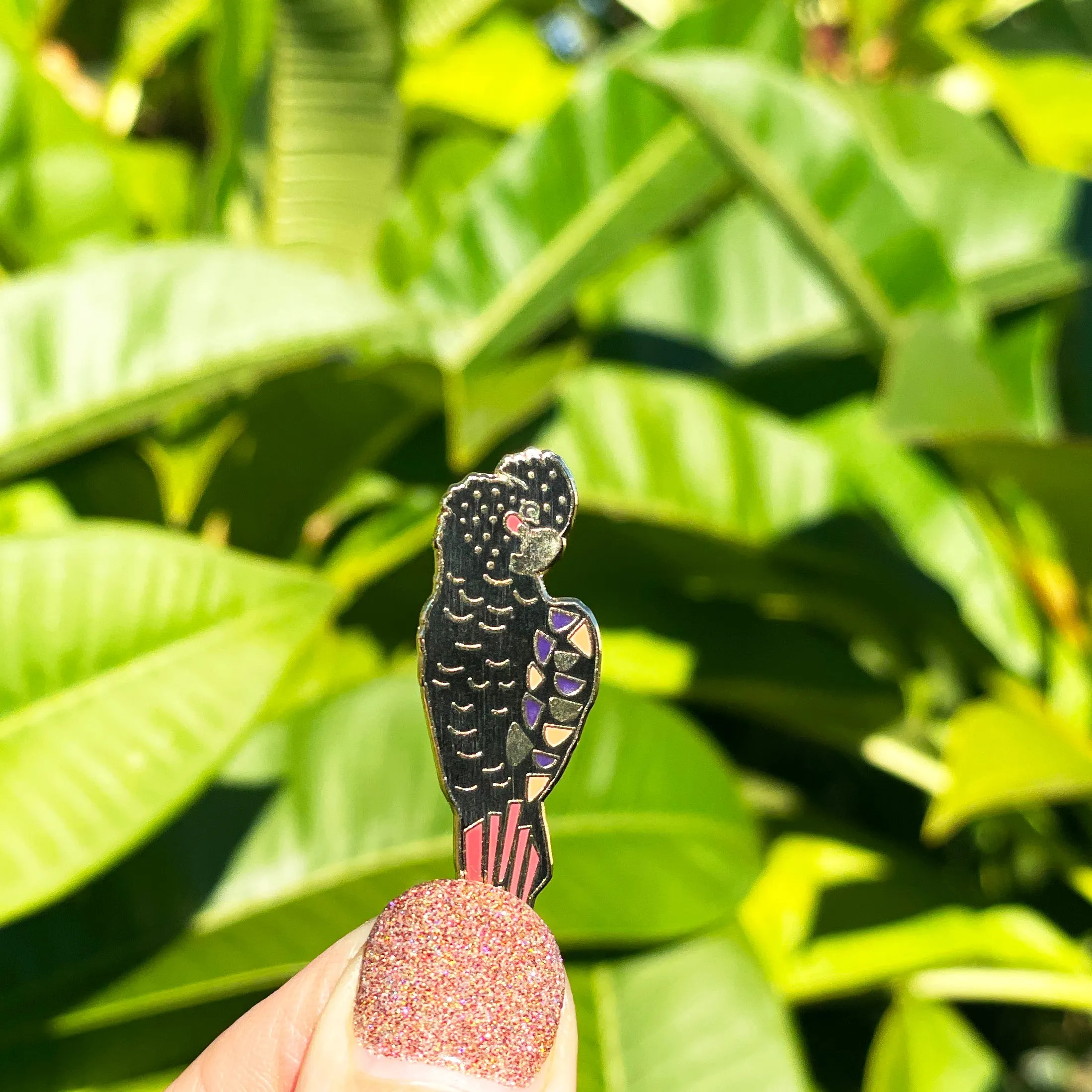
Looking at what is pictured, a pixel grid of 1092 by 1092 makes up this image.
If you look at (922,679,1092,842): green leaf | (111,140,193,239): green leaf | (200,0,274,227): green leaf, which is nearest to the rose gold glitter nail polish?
(922,679,1092,842): green leaf

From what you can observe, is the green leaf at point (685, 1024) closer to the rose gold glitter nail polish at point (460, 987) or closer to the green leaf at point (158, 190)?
the rose gold glitter nail polish at point (460, 987)

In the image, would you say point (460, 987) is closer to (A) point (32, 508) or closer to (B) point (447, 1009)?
(B) point (447, 1009)

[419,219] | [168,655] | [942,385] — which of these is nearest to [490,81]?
[419,219]

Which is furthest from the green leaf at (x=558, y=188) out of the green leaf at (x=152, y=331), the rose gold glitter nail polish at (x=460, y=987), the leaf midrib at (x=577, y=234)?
the rose gold glitter nail polish at (x=460, y=987)

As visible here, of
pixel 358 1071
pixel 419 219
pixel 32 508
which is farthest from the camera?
pixel 419 219

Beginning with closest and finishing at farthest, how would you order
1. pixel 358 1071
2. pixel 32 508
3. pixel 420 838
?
pixel 358 1071 < pixel 420 838 < pixel 32 508

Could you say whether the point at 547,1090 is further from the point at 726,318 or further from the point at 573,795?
the point at 726,318
